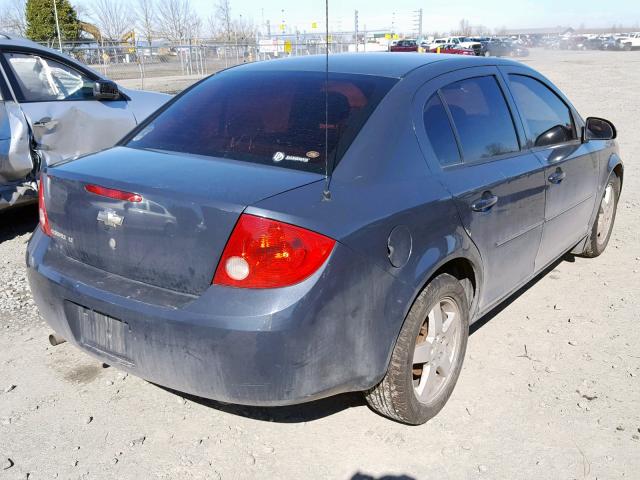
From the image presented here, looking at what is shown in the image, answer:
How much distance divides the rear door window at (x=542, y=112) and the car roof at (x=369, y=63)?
0.27 m

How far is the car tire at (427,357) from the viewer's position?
2.65m

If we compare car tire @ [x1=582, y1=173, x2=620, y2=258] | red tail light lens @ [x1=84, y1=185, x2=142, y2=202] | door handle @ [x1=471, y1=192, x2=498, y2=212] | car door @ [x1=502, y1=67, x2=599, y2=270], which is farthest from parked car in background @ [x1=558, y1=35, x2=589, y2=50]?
red tail light lens @ [x1=84, y1=185, x2=142, y2=202]

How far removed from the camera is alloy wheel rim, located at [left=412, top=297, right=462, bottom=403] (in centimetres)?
286

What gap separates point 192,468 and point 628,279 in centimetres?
372

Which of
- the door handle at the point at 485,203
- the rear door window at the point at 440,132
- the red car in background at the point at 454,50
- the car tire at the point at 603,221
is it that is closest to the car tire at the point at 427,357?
the door handle at the point at 485,203

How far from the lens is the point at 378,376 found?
8.35ft

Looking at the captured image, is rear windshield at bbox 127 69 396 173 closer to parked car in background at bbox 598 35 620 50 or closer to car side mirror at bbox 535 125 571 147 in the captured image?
car side mirror at bbox 535 125 571 147

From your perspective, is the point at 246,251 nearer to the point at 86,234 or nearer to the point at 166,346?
the point at 166,346

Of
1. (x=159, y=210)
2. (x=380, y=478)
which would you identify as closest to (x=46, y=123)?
(x=159, y=210)

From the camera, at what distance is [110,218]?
252 centimetres

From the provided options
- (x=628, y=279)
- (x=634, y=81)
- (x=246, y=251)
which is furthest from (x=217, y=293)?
(x=634, y=81)

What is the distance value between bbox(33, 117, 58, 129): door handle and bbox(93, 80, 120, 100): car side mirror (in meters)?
0.51

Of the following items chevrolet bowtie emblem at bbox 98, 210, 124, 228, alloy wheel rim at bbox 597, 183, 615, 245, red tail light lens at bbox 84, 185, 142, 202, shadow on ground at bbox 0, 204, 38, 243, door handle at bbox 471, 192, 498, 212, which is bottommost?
shadow on ground at bbox 0, 204, 38, 243

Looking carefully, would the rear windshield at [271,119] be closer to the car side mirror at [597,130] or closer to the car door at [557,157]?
the car door at [557,157]
